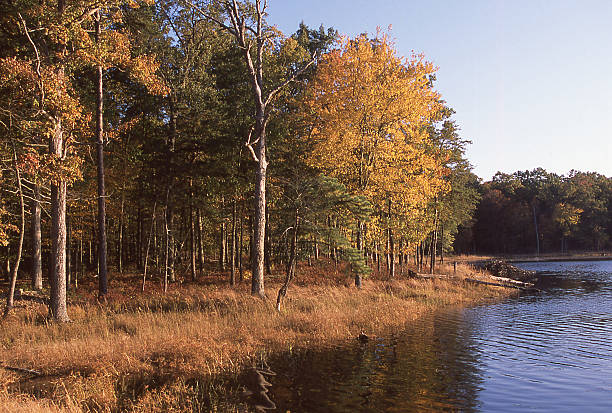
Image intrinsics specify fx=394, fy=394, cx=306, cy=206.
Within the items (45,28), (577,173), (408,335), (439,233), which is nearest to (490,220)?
(577,173)

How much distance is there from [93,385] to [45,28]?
1097 centimetres

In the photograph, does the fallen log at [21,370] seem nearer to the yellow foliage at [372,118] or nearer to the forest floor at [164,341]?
the forest floor at [164,341]

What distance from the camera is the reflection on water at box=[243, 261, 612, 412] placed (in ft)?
26.6

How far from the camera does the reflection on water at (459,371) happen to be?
8.12m

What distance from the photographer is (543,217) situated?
89625mm

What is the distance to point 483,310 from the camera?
2036 cm

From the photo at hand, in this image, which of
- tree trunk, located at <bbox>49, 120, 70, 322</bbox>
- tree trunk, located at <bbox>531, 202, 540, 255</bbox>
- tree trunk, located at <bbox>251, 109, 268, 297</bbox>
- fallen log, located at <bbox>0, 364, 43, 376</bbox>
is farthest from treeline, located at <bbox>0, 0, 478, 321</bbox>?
tree trunk, located at <bbox>531, 202, 540, 255</bbox>

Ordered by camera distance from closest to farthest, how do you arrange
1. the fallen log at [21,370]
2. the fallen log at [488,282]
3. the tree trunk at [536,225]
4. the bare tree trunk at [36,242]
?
the fallen log at [21,370], the bare tree trunk at [36,242], the fallen log at [488,282], the tree trunk at [536,225]

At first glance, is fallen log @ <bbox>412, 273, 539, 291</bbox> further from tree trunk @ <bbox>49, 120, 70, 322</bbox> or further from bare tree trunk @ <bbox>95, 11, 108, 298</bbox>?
tree trunk @ <bbox>49, 120, 70, 322</bbox>

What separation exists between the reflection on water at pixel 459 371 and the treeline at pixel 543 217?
72582 mm

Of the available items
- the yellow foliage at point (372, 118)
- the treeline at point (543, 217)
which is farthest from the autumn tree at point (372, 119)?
the treeline at point (543, 217)

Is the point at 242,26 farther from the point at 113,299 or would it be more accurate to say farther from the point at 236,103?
the point at 113,299

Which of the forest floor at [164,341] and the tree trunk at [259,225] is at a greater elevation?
the tree trunk at [259,225]

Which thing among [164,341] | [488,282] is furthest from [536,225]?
[164,341]
